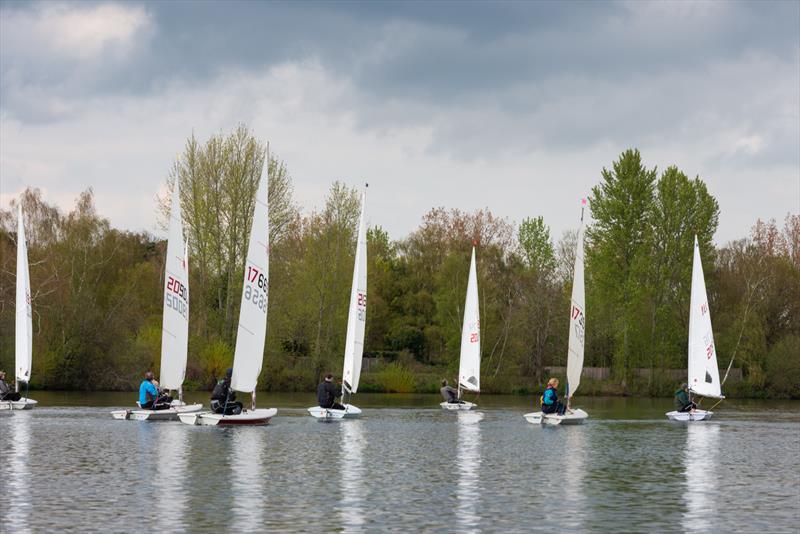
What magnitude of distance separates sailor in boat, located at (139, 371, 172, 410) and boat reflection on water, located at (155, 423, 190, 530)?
4999 millimetres

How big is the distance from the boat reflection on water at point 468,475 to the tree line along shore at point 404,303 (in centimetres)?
3101

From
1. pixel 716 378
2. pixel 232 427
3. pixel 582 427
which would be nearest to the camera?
pixel 232 427

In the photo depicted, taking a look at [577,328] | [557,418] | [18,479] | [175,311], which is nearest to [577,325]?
[577,328]

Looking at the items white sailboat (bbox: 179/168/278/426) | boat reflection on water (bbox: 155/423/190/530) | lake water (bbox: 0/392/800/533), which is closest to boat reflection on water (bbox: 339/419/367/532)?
lake water (bbox: 0/392/800/533)

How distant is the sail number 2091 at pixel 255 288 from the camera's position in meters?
36.7

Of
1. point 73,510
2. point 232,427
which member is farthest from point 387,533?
point 232,427

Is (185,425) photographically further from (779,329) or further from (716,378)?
(779,329)

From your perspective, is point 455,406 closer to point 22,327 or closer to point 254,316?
point 254,316

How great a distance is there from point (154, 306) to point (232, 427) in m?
40.9

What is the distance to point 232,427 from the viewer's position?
35.7 metres

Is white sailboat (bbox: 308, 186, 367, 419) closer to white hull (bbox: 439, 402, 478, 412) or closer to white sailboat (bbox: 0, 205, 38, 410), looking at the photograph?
white hull (bbox: 439, 402, 478, 412)

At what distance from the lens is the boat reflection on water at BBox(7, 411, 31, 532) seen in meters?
16.5

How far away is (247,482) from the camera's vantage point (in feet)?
70.3

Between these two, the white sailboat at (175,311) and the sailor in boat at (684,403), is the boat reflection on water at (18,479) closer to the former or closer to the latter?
the white sailboat at (175,311)
